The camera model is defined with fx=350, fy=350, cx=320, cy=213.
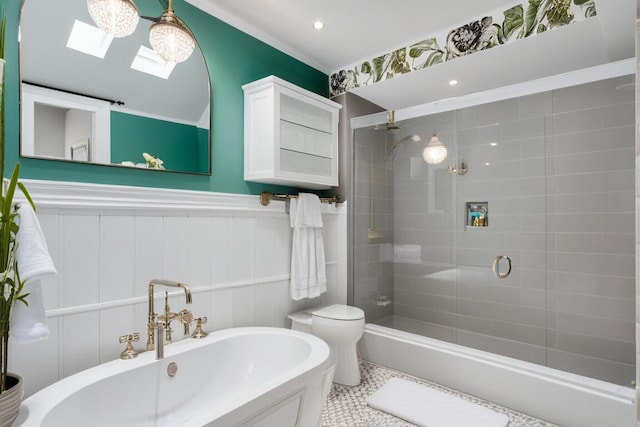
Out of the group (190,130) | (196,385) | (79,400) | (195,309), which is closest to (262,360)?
(196,385)

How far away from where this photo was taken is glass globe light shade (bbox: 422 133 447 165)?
2846 millimetres

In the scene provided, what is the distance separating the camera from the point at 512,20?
7.04 feet

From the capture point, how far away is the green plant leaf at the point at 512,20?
2.12m

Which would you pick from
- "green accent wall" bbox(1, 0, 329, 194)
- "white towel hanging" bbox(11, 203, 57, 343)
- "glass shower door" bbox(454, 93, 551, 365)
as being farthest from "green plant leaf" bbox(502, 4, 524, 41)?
"white towel hanging" bbox(11, 203, 57, 343)

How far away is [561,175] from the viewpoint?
268 centimetres

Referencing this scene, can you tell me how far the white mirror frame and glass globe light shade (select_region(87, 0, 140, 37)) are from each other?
1.28 feet

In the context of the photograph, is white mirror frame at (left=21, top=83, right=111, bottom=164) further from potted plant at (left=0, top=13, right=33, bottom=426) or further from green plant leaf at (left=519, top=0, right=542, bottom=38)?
green plant leaf at (left=519, top=0, right=542, bottom=38)

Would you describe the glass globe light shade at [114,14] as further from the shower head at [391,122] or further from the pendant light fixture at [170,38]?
the shower head at [391,122]

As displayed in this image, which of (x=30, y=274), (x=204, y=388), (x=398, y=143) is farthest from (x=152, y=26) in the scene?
(x=398, y=143)

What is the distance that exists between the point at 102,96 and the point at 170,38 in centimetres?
48

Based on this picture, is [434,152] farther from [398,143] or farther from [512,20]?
[512,20]

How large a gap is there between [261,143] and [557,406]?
236cm

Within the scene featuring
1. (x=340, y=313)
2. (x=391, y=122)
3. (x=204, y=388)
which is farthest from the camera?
(x=391, y=122)

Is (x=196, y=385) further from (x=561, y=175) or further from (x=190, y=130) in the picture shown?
(x=561, y=175)
